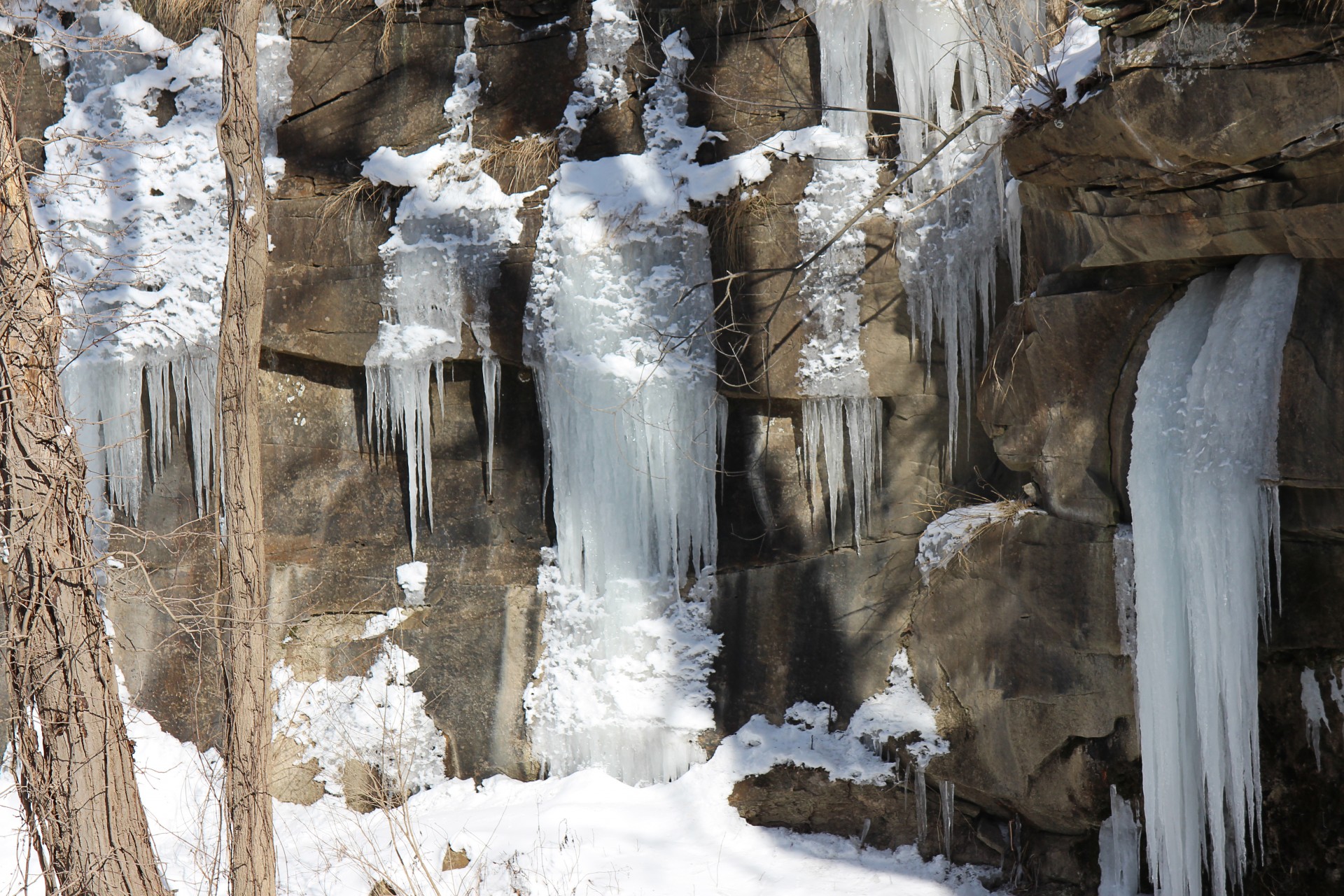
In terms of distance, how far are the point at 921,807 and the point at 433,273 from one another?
4.54 meters

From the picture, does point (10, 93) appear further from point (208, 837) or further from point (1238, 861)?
point (1238, 861)

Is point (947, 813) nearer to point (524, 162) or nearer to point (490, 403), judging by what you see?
point (490, 403)

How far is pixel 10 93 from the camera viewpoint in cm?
764

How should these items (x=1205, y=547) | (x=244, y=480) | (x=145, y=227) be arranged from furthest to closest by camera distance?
(x=145, y=227) < (x=244, y=480) < (x=1205, y=547)

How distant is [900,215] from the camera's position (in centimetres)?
632

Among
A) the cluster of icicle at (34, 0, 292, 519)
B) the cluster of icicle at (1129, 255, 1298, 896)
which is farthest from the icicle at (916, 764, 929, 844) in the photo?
the cluster of icicle at (34, 0, 292, 519)

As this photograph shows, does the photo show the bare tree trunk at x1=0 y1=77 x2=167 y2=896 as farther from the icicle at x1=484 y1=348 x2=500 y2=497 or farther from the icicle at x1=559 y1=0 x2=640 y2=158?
the icicle at x1=559 y1=0 x2=640 y2=158

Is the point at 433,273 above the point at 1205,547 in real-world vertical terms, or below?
above

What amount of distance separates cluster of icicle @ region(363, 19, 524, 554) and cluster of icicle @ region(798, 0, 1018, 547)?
2064mm

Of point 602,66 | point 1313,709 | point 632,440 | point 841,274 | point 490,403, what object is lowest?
point 1313,709

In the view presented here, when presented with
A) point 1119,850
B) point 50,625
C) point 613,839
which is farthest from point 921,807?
point 50,625

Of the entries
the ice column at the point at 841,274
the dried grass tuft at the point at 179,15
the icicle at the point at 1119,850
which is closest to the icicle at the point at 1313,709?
the icicle at the point at 1119,850

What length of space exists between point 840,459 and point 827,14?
2726 millimetres

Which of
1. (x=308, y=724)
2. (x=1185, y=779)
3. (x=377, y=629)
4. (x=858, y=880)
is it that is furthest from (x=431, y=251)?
(x=1185, y=779)
